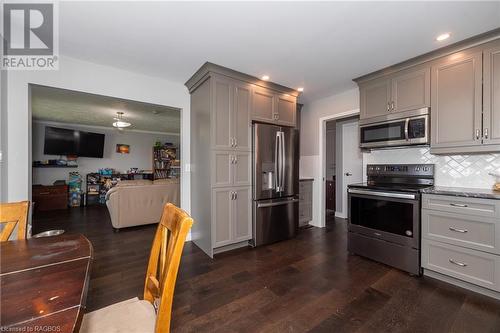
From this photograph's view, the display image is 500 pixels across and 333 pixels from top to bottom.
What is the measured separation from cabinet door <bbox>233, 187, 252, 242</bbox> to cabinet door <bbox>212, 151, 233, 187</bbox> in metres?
0.23

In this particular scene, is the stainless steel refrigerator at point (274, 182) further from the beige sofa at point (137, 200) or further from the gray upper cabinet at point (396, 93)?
the beige sofa at point (137, 200)

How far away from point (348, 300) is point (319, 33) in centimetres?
244

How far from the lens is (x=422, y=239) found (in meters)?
2.16

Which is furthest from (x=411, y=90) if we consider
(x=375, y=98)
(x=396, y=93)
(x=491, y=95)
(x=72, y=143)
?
(x=72, y=143)

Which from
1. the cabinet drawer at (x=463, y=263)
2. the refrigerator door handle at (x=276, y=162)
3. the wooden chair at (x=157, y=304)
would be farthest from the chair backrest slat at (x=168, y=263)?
the cabinet drawer at (x=463, y=263)

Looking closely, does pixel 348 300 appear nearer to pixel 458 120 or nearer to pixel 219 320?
pixel 219 320

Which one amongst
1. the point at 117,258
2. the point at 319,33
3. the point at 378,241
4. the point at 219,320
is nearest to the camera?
the point at 219,320

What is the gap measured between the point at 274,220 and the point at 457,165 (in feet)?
7.47

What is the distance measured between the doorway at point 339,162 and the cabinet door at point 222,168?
1978mm

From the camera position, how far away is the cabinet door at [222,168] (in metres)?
2.67

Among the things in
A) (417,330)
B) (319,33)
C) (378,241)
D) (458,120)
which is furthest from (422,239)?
(319,33)

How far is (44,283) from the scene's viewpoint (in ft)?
2.60

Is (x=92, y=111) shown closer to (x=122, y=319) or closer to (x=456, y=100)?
(x=122, y=319)


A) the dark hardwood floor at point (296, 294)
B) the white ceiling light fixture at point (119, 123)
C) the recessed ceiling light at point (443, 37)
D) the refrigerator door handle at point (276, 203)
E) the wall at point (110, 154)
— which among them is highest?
the recessed ceiling light at point (443, 37)
